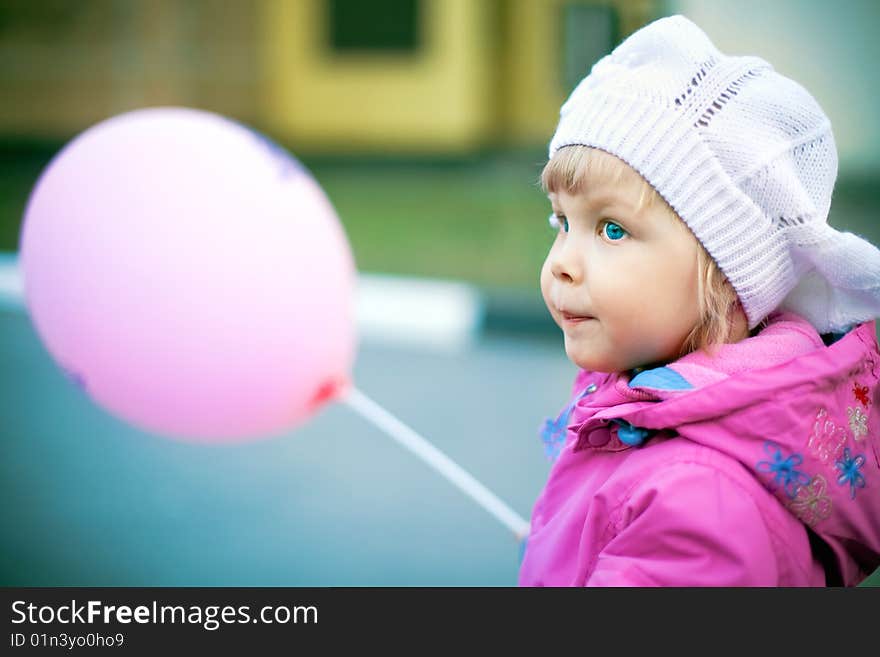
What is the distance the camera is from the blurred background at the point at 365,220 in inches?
95.0

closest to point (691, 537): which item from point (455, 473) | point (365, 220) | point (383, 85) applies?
point (455, 473)

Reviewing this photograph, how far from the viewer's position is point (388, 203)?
284 inches

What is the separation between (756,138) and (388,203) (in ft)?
20.6

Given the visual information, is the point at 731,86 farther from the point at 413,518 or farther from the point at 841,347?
the point at 413,518

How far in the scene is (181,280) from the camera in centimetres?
150

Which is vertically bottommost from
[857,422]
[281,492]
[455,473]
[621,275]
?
[281,492]

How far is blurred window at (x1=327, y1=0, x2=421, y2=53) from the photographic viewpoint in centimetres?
928

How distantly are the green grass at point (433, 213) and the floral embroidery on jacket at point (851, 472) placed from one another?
347cm

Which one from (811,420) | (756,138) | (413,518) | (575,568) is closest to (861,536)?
(811,420)

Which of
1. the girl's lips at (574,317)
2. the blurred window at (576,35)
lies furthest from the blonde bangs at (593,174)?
the blurred window at (576,35)

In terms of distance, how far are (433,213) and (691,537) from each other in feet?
19.7

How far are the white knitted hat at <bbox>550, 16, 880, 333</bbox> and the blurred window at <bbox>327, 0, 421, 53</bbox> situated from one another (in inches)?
337

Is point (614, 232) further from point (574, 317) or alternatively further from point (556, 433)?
point (556, 433)

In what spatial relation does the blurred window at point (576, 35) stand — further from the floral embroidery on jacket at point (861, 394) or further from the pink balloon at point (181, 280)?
the floral embroidery on jacket at point (861, 394)
